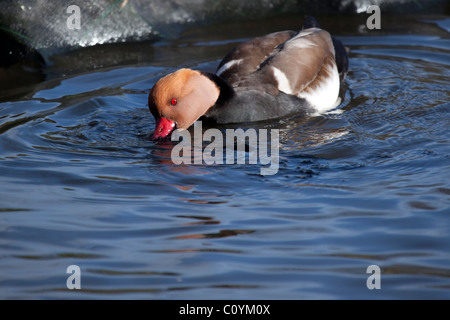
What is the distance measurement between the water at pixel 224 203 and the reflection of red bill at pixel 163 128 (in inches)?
5.9

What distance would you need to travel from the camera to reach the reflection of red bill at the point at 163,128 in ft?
22.2

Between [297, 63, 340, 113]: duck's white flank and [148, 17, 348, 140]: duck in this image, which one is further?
[297, 63, 340, 113]: duck's white flank

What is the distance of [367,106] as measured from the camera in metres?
7.48

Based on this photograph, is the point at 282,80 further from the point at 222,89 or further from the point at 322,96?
the point at 222,89

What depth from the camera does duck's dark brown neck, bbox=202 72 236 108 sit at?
23.6 feet

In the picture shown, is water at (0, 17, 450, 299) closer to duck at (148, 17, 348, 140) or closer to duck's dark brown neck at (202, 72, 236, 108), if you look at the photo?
duck at (148, 17, 348, 140)

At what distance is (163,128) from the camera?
22.4 ft

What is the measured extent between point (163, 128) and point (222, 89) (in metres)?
0.83

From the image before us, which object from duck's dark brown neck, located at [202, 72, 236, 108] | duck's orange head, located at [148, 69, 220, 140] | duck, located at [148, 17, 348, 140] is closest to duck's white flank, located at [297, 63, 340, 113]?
duck, located at [148, 17, 348, 140]

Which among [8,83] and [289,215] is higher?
[8,83]
